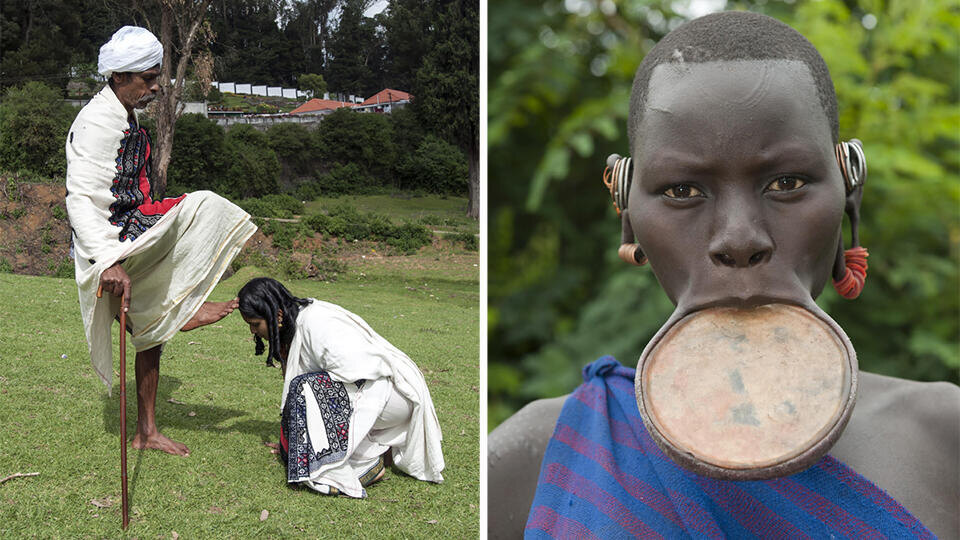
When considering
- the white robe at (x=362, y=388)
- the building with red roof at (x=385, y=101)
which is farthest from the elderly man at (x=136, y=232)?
the building with red roof at (x=385, y=101)

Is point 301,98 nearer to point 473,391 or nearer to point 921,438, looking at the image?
point 473,391

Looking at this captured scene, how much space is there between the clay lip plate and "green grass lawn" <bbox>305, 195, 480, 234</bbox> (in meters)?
3.73

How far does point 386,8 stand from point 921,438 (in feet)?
12.8

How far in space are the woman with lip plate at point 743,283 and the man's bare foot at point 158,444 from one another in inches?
103

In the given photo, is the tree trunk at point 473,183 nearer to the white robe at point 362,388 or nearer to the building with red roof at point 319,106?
the building with red roof at point 319,106

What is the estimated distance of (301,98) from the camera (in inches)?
173

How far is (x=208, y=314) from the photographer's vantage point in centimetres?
327

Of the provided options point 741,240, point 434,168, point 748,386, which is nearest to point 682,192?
point 741,240

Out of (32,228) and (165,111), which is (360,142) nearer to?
(165,111)

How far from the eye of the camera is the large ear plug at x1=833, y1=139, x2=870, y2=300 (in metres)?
1.06

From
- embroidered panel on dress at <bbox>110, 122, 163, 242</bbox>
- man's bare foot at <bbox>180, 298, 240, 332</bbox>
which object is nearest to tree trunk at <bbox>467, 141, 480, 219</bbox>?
man's bare foot at <bbox>180, 298, 240, 332</bbox>

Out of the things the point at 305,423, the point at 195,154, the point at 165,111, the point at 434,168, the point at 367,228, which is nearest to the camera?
the point at 305,423

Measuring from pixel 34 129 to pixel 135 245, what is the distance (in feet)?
3.50

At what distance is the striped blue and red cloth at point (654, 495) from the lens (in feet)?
3.61
